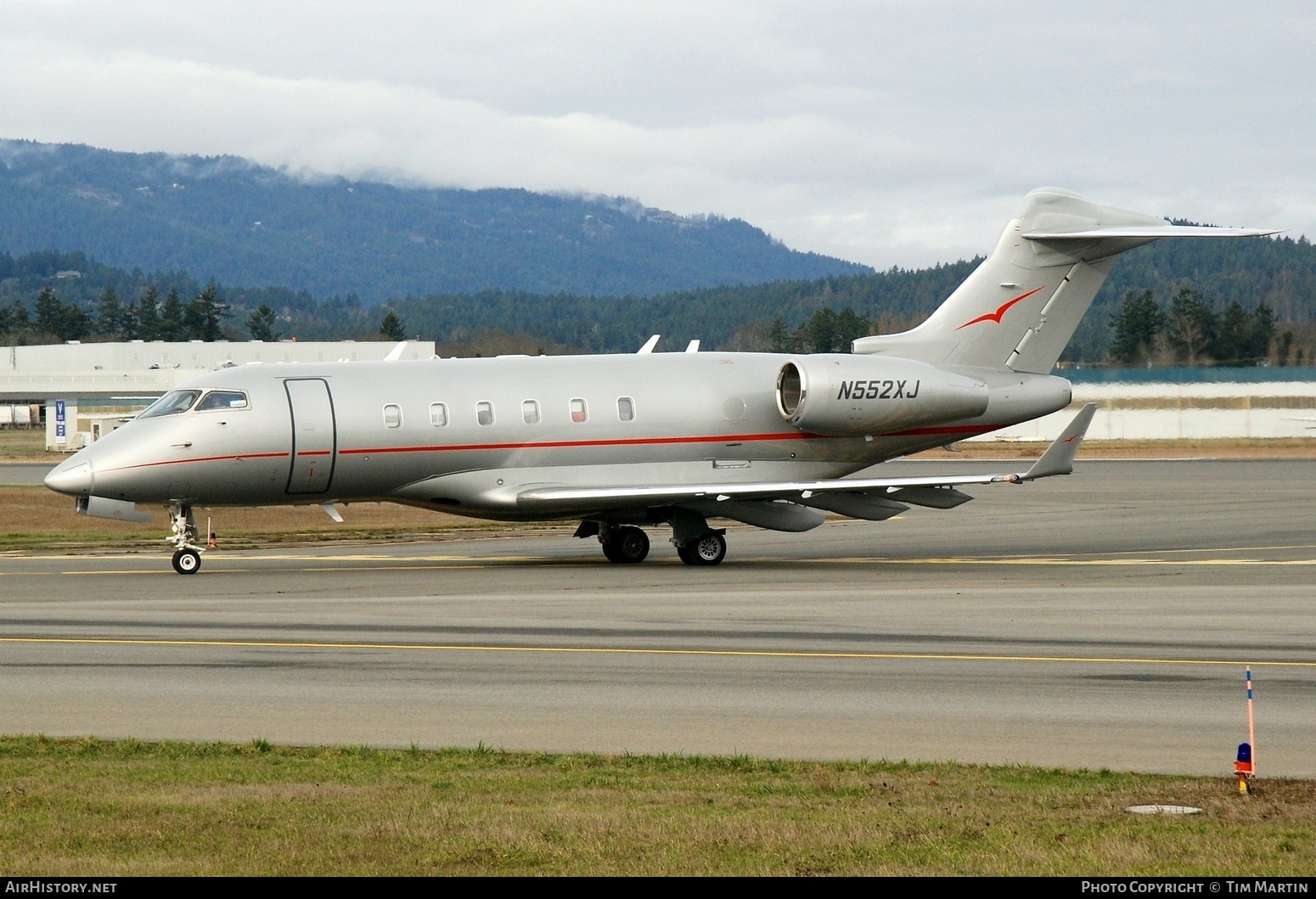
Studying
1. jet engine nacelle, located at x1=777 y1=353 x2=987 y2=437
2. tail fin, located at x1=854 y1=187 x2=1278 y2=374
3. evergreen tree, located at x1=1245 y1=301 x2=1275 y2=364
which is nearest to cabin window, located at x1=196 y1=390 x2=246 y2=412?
jet engine nacelle, located at x1=777 y1=353 x2=987 y2=437

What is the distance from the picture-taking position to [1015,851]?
26.8 feet

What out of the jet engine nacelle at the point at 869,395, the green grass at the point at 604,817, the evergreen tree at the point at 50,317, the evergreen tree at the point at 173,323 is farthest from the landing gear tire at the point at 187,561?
the evergreen tree at the point at 50,317

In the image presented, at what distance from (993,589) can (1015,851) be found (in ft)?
48.8

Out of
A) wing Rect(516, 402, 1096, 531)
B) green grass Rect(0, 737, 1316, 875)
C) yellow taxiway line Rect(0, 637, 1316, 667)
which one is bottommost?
yellow taxiway line Rect(0, 637, 1316, 667)

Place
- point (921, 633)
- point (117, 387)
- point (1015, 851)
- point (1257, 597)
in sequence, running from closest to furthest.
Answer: point (1015, 851) < point (921, 633) < point (1257, 597) < point (117, 387)

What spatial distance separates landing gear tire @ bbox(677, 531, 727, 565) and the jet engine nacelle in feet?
8.77

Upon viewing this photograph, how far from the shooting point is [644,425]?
89.0 feet

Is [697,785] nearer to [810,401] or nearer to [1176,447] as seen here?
[810,401]

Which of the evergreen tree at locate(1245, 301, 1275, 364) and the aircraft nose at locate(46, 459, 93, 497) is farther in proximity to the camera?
the evergreen tree at locate(1245, 301, 1275, 364)

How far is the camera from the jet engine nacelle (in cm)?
2744

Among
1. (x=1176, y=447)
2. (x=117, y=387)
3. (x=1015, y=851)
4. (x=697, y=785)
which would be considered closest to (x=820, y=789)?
(x=697, y=785)

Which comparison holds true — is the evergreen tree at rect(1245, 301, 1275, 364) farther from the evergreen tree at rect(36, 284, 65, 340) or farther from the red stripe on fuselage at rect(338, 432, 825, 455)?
the evergreen tree at rect(36, 284, 65, 340)

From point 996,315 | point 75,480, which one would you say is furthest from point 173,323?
Result: point 996,315

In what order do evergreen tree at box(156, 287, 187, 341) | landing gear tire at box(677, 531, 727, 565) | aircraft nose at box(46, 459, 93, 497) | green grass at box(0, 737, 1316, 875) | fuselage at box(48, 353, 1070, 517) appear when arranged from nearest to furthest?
green grass at box(0, 737, 1316, 875) → aircraft nose at box(46, 459, 93, 497) → fuselage at box(48, 353, 1070, 517) → landing gear tire at box(677, 531, 727, 565) → evergreen tree at box(156, 287, 187, 341)
